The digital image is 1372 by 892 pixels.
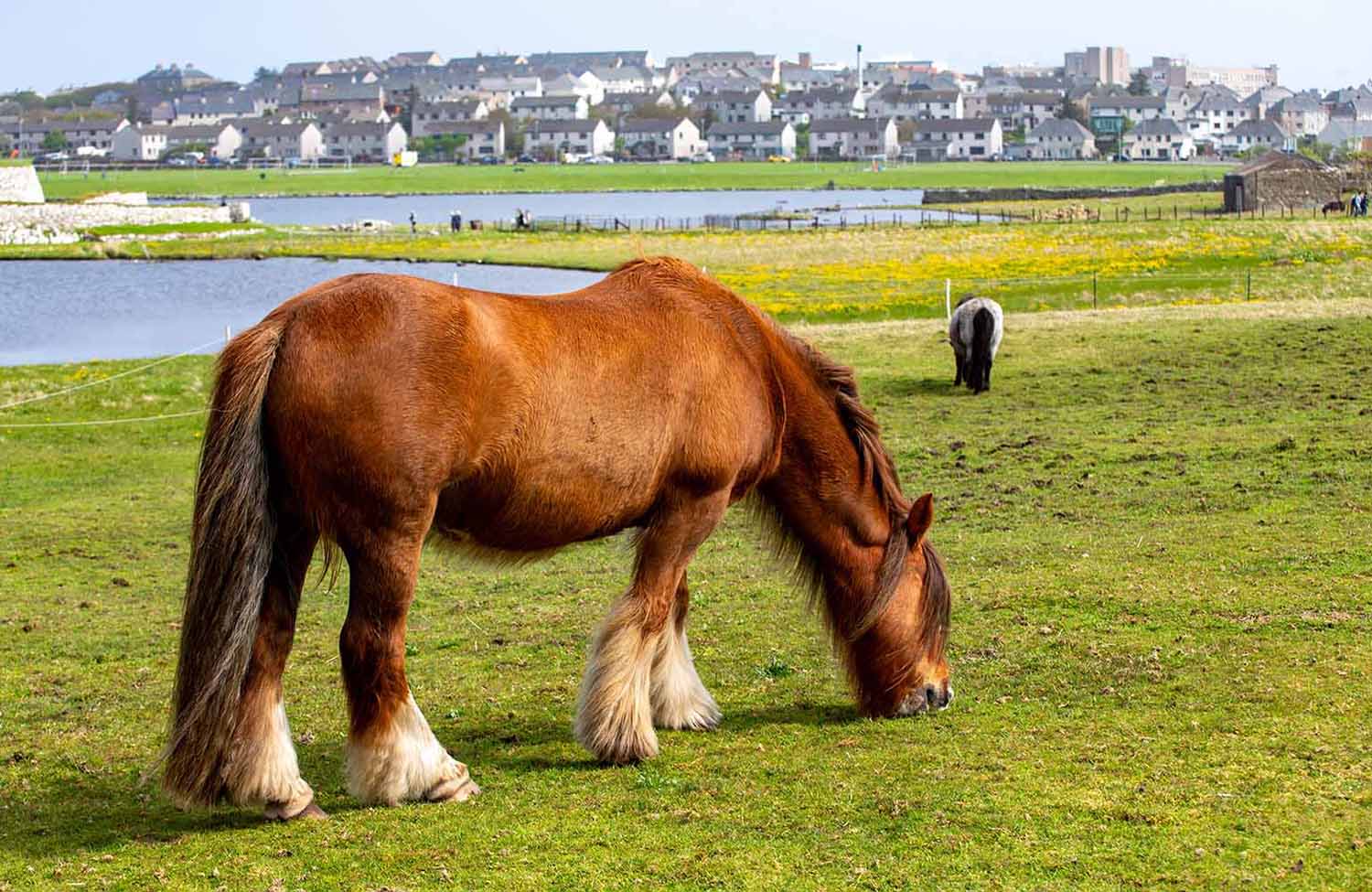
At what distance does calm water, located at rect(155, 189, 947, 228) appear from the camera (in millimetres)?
94750

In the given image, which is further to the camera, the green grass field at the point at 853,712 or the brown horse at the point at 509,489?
the brown horse at the point at 509,489

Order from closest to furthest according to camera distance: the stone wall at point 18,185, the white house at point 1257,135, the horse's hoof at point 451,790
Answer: the horse's hoof at point 451,790 → the stone wall at point 18,185 → the white house at point 1257,135

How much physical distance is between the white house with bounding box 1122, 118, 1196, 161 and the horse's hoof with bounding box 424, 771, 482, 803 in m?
197

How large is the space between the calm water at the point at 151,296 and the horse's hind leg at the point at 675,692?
2593 cm

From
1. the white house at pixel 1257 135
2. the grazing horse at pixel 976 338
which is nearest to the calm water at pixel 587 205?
the grazing horse at pixel 976 338

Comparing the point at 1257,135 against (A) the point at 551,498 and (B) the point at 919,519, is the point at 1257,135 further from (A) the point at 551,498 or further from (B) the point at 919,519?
(A) the point at 551,498

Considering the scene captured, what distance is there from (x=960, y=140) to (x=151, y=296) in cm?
16446

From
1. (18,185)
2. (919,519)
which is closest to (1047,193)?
(18,185)

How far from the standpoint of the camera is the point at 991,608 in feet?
31.0

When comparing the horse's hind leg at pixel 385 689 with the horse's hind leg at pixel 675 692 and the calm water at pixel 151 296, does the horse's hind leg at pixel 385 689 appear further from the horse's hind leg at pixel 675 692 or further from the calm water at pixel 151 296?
the calm water at pixel 151 296

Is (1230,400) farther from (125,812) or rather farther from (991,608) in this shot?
(125,812)

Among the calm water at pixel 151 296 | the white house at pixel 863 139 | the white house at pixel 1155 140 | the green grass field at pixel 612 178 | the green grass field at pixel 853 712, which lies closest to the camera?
the green grass field at pixel 853 712

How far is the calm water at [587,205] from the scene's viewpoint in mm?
94750

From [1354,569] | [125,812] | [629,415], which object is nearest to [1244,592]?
[1354,569]
